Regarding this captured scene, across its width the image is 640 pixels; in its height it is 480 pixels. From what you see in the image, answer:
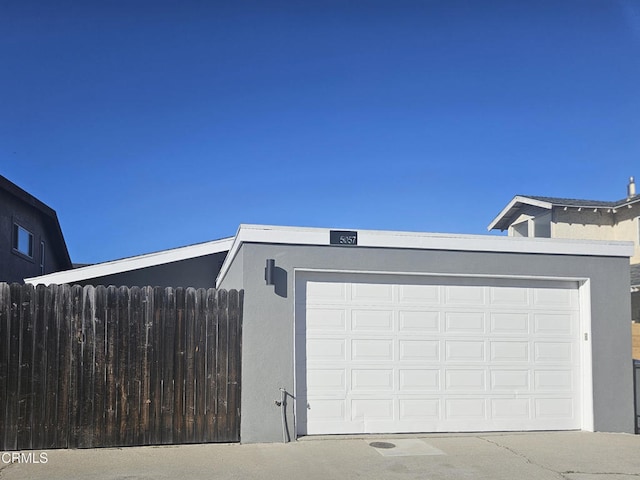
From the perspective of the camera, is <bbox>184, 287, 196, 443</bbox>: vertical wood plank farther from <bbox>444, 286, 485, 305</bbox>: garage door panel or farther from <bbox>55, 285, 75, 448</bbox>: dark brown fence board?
<bbox>444, 286, 485, 305</bbox>: garage door panel

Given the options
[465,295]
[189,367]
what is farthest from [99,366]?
[465,295]

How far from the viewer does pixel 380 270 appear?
930cm

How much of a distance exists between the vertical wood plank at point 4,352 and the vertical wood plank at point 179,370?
6.82ft

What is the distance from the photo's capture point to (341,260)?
920 cm

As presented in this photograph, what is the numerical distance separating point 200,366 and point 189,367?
15cm

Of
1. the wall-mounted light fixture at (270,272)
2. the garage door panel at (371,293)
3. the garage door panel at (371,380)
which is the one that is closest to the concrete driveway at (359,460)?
the garage door panel at (371,380)

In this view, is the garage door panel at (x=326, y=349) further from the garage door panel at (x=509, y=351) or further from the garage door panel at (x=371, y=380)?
the garage door panel at (x=509, y=351)

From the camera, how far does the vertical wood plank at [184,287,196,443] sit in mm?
8484

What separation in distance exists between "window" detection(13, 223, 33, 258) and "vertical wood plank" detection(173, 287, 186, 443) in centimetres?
968

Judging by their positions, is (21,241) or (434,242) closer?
(434,242)

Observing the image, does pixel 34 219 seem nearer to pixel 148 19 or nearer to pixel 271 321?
pixel 148 19

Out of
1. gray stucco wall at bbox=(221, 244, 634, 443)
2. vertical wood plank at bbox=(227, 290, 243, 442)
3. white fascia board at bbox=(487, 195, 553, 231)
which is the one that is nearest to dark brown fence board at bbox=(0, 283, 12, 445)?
vertical wood plank at bbox=(227, 290, 243, 442)

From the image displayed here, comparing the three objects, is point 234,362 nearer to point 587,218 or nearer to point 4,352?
point 4,352

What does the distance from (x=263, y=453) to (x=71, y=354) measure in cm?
281
